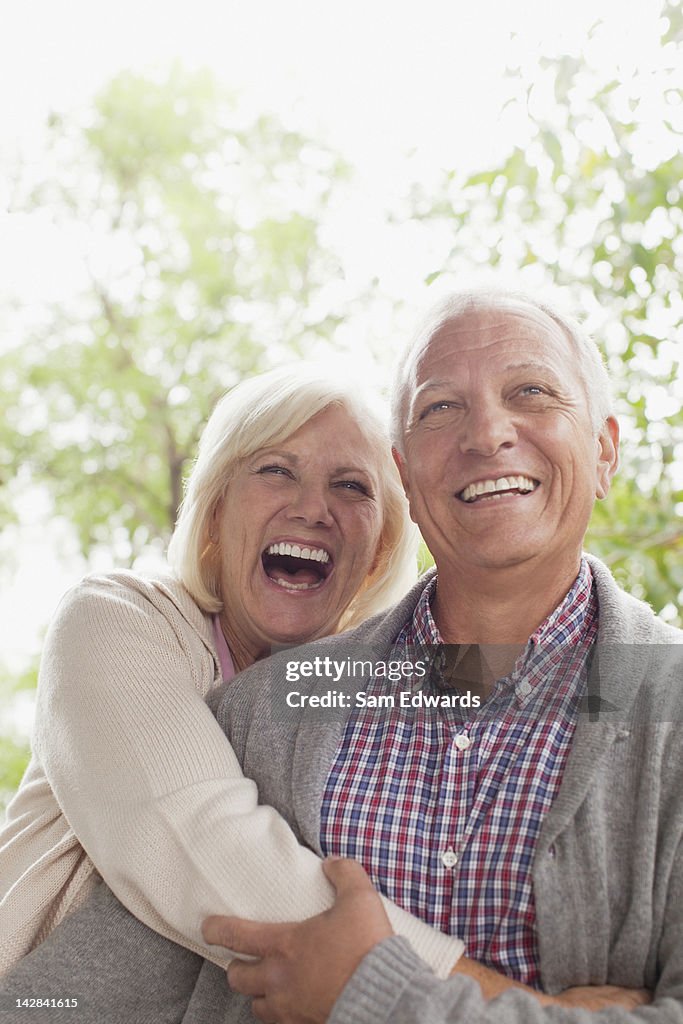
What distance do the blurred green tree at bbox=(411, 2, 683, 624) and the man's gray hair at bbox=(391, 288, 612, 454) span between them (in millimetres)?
756

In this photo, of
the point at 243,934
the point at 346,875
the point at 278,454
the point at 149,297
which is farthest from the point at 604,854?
the point at 149,297

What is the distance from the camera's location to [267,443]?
1.85m

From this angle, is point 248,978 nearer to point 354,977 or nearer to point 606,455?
point 354,977

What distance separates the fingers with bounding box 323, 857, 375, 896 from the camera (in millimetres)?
1195

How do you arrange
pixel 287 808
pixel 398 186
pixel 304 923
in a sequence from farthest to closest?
pixel 398 186 → pixel 287 808 → pixel 304 923

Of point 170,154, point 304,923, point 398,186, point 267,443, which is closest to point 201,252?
point 170,154

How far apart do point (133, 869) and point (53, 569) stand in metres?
5.73

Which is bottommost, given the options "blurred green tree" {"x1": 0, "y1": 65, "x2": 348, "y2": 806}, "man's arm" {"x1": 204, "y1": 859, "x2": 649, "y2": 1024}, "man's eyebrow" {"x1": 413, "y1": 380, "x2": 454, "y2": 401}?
"man's arm" {"x1": 204, "y1": 859, "x2": 649, "y2": 1024}

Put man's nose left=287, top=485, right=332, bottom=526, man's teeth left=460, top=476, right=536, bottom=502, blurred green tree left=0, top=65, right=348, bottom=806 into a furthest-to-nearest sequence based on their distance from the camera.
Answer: blurred green tree left=0, top=65, right=348, bottom=806
man's nose left=287, top=485, right=332, bottom=526
man's teeth left=460, top=476, right=536, bottom=502

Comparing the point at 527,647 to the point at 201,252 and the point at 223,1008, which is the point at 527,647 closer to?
the point at 223,1008

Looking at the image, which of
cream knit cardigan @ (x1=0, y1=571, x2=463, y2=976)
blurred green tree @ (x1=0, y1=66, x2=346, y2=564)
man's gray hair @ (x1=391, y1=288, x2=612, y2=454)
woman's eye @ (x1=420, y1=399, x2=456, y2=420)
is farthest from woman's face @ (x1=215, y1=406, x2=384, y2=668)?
blurred green tree @ (x1=0, y1=66, x2=346, y2=564)

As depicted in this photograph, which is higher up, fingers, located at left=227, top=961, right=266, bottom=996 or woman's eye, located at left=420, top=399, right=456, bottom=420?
woman's eye, located at left=420, top=399, right=456, bottom=420

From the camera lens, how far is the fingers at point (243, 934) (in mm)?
1175

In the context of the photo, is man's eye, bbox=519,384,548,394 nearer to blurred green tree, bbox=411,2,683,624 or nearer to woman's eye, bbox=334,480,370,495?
woman's eye, bbox=334,480,370,495
